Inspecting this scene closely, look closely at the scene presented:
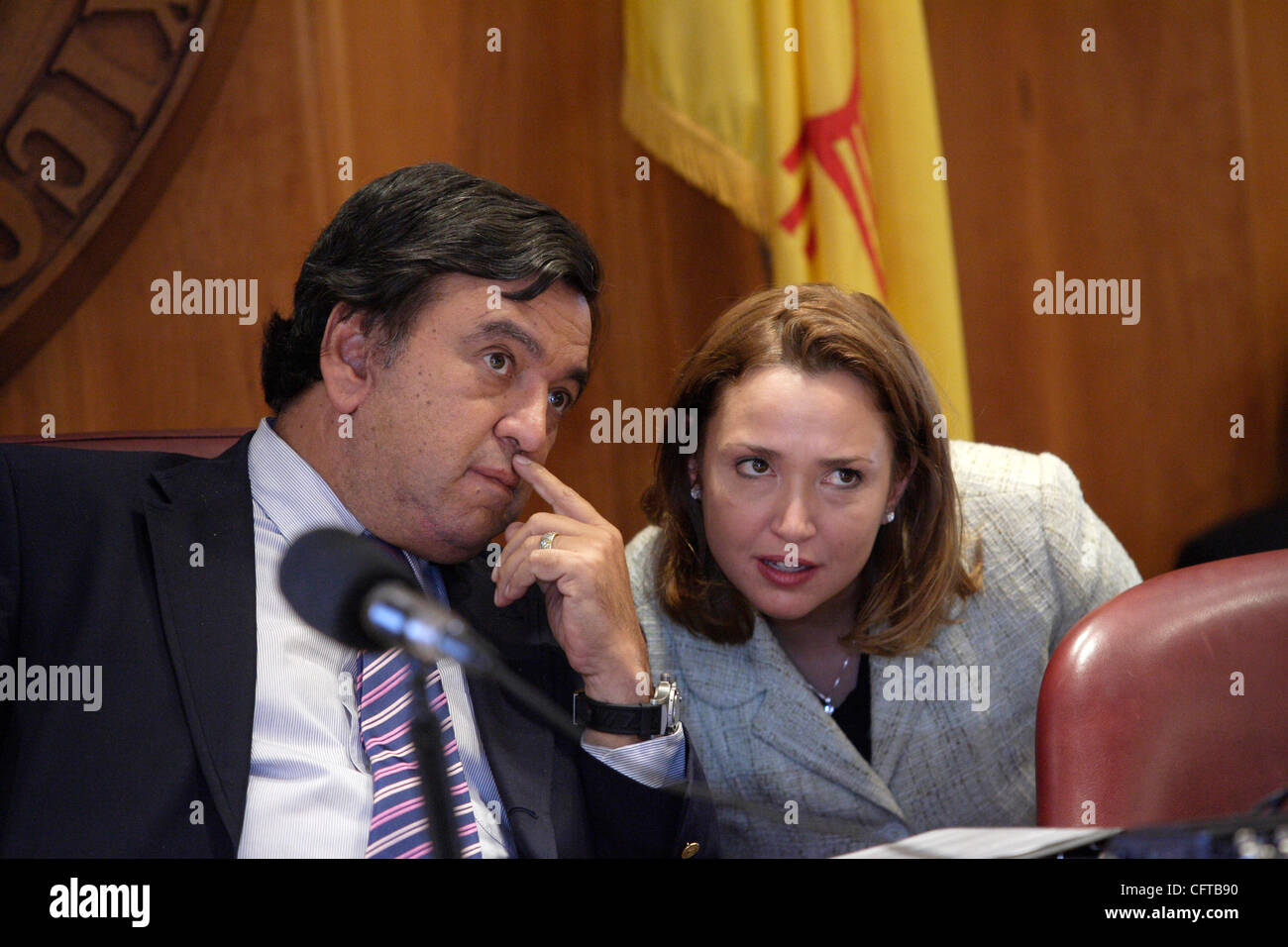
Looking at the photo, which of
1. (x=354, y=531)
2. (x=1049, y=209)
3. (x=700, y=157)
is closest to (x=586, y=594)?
(x=354, y=531)

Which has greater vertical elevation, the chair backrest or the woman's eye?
the chair backrest

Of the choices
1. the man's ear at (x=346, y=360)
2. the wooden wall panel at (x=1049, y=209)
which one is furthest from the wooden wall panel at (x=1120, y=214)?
the man's ear at (x=346, y=360)

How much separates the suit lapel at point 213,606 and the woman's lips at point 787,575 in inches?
24.6

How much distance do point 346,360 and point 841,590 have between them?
2.41 ft

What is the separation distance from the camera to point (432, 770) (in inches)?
27.3

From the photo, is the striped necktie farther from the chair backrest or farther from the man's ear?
the chair backrest

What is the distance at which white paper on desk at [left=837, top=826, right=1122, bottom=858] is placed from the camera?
772 millimetres

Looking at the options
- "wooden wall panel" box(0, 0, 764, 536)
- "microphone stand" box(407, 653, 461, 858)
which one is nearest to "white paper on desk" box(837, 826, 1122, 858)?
"microphone stand" box(407, 653, 461, 858)

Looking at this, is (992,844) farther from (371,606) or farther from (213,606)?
(213,606)

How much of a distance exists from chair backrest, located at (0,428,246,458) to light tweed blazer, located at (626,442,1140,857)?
593mm

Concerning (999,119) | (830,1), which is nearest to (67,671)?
(830,1)

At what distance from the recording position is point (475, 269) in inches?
54.1
